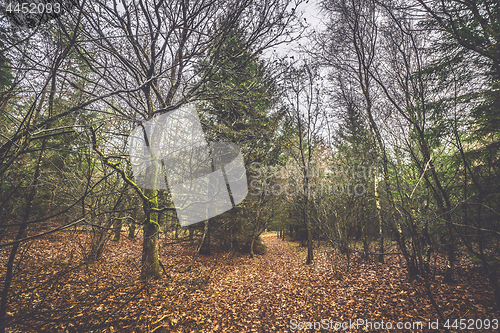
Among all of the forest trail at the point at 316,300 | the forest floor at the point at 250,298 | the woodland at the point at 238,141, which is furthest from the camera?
the forest trail at the point at 316,300

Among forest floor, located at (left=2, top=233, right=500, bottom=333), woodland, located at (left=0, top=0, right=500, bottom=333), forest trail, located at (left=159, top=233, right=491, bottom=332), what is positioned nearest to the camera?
woodland, located at (left=0, top=0, right=500, bottom=333)

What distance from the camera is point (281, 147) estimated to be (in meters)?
9.88

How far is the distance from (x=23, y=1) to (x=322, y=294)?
24.7 ft

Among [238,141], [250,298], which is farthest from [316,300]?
[238,141]

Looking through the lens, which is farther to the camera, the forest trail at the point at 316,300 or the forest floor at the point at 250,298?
the forest trail at the point at 316,300

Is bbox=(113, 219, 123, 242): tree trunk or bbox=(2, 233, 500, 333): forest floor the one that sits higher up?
bbox=(113, 219, 123, 242): tree trunk

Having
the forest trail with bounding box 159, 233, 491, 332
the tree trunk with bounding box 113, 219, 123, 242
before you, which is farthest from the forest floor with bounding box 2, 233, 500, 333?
the tree trunk with bounding box 113, 219, 123, 242

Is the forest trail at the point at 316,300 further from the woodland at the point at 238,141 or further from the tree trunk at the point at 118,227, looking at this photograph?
the tree trunk at the point at 118,227

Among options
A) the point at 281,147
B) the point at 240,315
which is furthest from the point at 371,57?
the point at 240,315

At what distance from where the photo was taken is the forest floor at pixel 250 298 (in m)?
3.60

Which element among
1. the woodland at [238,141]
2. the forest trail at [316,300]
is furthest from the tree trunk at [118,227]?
the forest trail at [316,300]

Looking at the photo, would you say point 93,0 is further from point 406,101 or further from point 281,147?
point 281,147

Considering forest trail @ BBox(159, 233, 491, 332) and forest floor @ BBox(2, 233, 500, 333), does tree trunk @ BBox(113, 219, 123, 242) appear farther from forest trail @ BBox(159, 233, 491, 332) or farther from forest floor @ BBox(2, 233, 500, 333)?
forest trail @ BBox(159, 233, 491, 332)

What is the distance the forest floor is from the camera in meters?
3.60
